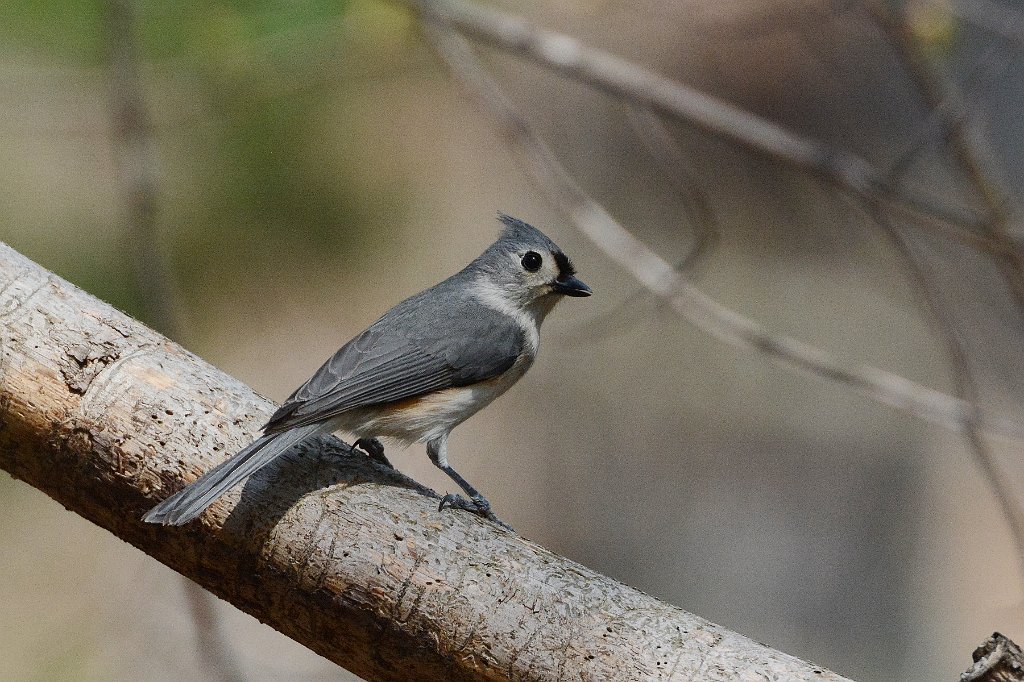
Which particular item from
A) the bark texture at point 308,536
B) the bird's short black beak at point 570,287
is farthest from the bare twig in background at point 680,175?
the bark texture at point 308,536

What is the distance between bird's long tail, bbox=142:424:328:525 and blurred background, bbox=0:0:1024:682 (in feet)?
7.17

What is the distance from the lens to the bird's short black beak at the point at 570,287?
126 inches

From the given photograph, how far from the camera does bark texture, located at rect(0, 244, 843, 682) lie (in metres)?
1.95

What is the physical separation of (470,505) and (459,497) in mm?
44

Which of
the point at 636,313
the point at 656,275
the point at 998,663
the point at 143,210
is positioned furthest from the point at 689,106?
the point at 636,313

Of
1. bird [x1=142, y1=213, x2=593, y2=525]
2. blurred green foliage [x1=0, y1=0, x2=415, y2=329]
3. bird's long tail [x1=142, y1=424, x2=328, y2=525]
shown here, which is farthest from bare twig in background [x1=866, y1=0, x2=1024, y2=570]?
bird's long tail [x1=142, y1=424, x2=328, y2=525]

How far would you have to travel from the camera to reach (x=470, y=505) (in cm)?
253

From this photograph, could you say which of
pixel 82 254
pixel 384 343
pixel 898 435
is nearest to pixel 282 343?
pixel 82 254

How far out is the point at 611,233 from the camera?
342 cm

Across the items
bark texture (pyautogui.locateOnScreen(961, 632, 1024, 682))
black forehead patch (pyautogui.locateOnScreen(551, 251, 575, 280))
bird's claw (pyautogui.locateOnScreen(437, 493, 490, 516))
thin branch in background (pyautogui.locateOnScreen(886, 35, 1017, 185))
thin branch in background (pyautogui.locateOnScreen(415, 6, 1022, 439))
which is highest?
thin branch in background (pyautogui.locateOnScreen(886, 35, 1017, 185))

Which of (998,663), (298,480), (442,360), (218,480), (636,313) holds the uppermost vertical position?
(636,313)

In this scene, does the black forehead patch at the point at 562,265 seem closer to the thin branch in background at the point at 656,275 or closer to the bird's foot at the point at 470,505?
the thin branch in background at the point at 656,275

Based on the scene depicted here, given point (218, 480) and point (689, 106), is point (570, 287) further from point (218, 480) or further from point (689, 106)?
point (218, 480)

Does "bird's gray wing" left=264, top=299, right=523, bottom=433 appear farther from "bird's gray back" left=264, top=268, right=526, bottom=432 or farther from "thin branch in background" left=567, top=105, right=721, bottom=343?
"thin branch in background" left=567, top=105, right=721, bottom=343
